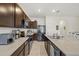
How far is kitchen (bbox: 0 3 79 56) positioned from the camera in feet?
5.30

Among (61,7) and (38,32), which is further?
(38,32)

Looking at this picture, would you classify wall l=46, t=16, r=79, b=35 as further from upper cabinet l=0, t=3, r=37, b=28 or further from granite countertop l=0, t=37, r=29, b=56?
granite countertop l=0, t=37, r=29, b=56

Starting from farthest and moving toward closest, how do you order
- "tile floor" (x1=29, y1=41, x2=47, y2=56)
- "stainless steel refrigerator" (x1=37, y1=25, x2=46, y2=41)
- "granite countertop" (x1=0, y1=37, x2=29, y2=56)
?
"stainless steel refrigerator" (x1=37, y1=25, x2=46, y2=41)
"tile floor" (x1=29, y1=41, x2=47, y2=56)
"granite countertop" (x1=0, y1=37, x2=29, y2=56)

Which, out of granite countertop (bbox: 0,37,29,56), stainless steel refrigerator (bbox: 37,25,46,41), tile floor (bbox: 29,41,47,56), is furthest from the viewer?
stainless steel refrigerator (bbox: 37,25,46,41)

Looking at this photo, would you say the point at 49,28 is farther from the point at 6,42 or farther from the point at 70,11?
the point at 6,42

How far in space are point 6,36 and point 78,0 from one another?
170cm

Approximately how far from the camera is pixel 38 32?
7934mm

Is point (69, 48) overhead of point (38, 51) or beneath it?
overhead

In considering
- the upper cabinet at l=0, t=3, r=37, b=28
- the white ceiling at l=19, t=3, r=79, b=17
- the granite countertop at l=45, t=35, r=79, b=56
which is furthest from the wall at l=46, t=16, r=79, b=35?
the upper cabinet at l=0, t=3, r=37, b=28

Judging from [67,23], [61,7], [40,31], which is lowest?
[40,31]

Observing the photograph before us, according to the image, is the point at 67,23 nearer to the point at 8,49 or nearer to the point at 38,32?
the point at 8,49

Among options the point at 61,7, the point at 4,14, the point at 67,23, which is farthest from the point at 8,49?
the point at 67,23

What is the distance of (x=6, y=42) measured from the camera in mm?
2039

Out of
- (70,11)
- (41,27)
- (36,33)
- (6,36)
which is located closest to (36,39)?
(36,33)
